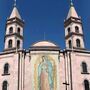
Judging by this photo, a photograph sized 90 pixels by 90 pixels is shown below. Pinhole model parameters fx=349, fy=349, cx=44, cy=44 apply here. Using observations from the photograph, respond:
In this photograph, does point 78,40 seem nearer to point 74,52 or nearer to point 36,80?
point 74,52

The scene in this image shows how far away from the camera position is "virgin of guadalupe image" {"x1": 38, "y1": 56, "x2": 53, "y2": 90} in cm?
4966

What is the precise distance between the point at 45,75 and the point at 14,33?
8631 mm

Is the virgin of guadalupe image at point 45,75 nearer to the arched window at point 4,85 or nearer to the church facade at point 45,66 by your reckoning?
the church facade at point 45,66

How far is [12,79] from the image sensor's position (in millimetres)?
49969

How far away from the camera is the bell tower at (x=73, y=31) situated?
53562 millimetres

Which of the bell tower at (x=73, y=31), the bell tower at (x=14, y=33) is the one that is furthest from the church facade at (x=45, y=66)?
the bell tower at (x=14, y=33)

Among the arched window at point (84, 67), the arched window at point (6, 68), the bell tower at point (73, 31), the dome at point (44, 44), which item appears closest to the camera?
the arched window at point (84, 67)

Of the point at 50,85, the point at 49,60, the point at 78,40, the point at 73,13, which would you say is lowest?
the point at 50,85

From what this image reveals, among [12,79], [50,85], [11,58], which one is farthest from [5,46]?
[50,85]

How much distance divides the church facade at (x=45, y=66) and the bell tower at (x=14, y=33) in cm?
15

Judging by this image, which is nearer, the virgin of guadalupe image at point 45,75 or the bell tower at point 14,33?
the virgin of guadalupe image at point 45,75

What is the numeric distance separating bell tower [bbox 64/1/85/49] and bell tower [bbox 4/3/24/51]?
23.8 feet

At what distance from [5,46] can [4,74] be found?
511 cm

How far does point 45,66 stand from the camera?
5097 cm
